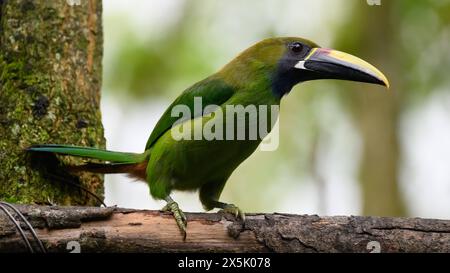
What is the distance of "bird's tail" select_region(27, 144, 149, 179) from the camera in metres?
5.56

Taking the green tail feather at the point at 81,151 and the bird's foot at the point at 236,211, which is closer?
the bird's foot at the point at 236,211

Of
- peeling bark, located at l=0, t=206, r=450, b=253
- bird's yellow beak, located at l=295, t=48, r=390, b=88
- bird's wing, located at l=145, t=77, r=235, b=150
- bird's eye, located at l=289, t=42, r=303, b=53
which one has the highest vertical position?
bird's eye, located at l=289, t=42, r=303, b=53

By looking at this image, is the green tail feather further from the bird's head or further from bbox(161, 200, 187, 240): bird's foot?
the bird's head

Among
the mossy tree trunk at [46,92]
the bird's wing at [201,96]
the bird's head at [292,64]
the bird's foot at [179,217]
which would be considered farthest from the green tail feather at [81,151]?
the bird's head at [292,64]

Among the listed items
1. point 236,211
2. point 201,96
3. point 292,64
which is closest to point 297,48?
point 292,64

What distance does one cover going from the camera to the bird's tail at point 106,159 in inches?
219

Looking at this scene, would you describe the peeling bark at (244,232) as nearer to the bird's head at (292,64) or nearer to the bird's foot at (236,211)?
the bird's foot at (236,211)

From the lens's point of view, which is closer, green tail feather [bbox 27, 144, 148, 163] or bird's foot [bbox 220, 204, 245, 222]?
bird's foot [bbox 220, 204, 245, 222]

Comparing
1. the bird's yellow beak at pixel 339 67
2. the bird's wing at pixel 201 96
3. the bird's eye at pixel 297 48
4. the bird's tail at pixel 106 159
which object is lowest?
the bird's tail at pixel 106 159

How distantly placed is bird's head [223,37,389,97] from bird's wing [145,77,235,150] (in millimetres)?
176

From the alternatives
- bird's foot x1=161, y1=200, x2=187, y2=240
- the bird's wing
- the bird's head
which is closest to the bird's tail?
the bird's wing

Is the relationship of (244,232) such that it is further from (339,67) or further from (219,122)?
(339,67)

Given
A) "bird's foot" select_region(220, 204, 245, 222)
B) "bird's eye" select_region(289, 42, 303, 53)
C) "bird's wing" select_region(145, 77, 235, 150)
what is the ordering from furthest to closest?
Answer: "bird's eye" select_region(289, 42, 303, 53), "bird's wing" select_region(145, 77, 235, 150), "bird's foot" select_region(220, 204, 245, 222)

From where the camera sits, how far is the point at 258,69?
5.98 meters
